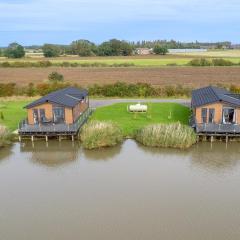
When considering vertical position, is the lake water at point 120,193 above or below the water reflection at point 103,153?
below

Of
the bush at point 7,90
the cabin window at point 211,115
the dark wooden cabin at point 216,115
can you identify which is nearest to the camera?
the dark wooden cabin at point 216,115

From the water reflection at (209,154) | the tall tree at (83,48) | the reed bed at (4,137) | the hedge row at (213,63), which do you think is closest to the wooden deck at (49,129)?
the reed bed at (4,137)

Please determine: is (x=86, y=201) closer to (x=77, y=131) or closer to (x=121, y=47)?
(x=77, y=131)

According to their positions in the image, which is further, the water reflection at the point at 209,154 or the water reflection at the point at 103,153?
the water reflection at the point at 103,153

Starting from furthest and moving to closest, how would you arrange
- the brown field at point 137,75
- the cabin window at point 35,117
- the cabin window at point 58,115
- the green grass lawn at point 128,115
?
the brown field at point 137,75
the green grass lawn at point 128,115
the cabin window at point 58,115
the cabin window at point 35,117

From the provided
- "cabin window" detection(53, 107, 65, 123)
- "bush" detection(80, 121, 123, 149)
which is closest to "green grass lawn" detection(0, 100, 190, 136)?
"bush" detection(80, 121, 123, 149)

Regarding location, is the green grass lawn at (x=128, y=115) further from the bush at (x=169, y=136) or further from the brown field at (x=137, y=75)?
the brown field at (x=137, y=75)

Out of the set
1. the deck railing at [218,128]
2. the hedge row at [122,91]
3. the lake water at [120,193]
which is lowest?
the lake water at [120,193]
